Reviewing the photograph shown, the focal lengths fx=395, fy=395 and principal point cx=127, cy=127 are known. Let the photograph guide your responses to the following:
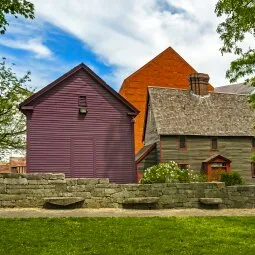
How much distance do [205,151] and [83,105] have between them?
14614 millimetres

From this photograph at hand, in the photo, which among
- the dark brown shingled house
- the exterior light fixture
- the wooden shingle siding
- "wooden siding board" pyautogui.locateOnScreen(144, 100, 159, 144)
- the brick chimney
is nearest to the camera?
the exterior light fixture

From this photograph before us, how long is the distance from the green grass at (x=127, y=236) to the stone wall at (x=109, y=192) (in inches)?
124

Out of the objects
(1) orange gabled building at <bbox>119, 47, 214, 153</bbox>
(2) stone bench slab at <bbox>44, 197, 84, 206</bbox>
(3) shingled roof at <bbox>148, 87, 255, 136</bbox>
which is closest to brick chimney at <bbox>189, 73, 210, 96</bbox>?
(3) shingled roof at <bbox>148, 87, 255, 136</bbox>

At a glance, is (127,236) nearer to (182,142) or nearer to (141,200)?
(141,200)

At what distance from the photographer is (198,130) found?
35094mm

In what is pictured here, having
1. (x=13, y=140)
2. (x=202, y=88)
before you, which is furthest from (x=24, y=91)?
(x=202, y=88)

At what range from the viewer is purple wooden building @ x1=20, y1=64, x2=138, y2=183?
23312 mm

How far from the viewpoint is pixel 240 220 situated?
46.4 ft

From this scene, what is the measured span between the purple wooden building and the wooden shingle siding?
30.3 ft

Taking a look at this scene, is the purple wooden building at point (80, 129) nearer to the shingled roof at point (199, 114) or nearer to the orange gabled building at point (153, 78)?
the shingled roof at point (199, 114)

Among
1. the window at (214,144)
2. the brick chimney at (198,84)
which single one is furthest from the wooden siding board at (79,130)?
the brick chimney at (198,84)

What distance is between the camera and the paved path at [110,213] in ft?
45.7

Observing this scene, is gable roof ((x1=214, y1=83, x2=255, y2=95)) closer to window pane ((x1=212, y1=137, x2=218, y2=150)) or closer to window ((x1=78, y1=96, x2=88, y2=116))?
window pane ((x1=212, y1=137, x2=218, y2=150))

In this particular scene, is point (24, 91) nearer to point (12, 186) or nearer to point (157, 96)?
point (157, 96)
